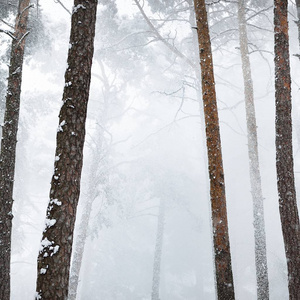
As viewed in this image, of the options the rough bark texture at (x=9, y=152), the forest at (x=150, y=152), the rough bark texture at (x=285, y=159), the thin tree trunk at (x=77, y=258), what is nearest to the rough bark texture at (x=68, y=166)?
the forest at (x=150, y=152)

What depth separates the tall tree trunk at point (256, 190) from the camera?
7447 millimetres

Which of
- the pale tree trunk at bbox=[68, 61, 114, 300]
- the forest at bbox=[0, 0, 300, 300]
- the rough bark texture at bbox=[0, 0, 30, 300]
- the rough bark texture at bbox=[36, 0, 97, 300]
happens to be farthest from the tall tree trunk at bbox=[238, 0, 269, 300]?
the pale tree trunk at bbox=[68, 61, 114, 300]

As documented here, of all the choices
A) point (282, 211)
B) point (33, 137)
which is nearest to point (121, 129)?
point (33, 137)

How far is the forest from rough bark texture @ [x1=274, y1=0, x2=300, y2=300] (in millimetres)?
23

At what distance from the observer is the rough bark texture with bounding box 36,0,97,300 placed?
358 centimetres

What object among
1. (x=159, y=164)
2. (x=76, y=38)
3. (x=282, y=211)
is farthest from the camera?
(x=159, y=164)

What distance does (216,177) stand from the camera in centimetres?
551

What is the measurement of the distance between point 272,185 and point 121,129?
1643 centimetres

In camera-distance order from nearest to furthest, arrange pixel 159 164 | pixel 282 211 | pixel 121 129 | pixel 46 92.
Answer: pixel 282 211
pixel 46 92
pixel 159 164
pixel 121 129

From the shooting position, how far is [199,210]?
1170 inches

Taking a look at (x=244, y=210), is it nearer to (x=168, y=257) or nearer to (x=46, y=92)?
(x=168, y=257)

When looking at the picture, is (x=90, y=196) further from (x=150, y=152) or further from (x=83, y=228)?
(x=150, y=152)

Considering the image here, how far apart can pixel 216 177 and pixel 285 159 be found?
4.64ft

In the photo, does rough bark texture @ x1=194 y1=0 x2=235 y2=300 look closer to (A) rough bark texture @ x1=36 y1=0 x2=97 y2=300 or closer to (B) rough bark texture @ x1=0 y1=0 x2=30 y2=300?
(A) rough bark texture @ x1=36 y1=0 x2=97 y2=300
